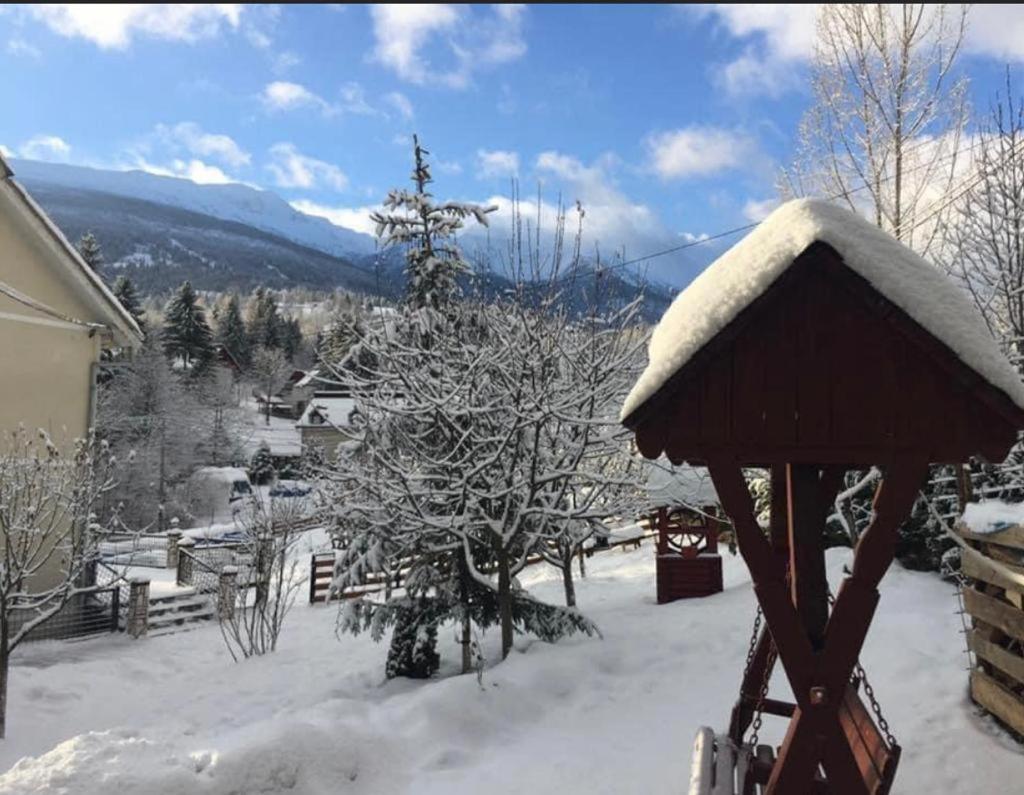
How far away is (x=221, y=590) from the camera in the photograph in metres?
14.0

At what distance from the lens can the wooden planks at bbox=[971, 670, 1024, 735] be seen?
449cm

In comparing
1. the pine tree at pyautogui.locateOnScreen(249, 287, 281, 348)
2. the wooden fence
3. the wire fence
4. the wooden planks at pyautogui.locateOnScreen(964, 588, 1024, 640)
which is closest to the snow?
the wooden fence

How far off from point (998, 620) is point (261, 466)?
39.1 metres

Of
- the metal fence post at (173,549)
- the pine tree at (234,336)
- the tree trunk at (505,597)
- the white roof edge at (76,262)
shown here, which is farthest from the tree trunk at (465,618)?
the pine tree at (234,336)

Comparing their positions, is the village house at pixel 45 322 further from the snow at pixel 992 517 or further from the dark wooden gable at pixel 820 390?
the snow at pixel 992 517

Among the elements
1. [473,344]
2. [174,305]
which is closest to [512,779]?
[473,344]

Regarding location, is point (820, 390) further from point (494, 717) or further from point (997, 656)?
point (494, 717)

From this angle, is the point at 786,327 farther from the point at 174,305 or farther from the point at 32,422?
the point at 174,305

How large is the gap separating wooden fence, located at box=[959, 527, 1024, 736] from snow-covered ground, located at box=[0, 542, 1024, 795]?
0.23m

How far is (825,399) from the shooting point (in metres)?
2.89

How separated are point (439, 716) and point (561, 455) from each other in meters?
3.21

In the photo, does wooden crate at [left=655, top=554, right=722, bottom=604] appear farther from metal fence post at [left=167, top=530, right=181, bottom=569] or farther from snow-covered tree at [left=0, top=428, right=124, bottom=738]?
metal fence post at [left=167, top=530, right=181, bottom=569]

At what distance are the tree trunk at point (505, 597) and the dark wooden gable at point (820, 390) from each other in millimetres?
5109

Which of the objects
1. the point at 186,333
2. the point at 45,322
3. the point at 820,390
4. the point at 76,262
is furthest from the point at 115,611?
the point at 186,333
